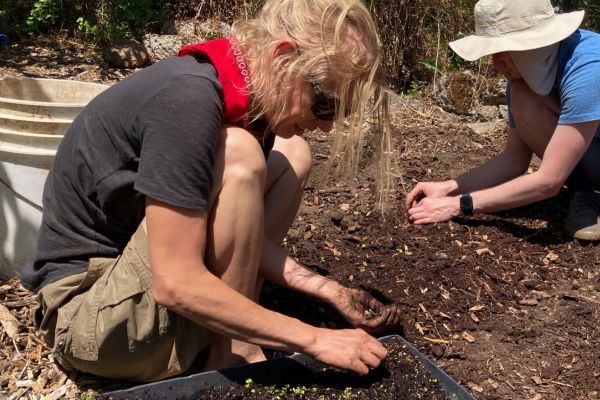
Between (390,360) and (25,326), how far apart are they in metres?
1.31

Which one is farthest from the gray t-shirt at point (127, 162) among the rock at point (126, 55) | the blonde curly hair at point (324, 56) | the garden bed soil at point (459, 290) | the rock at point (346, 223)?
the rock at point (126, 55)

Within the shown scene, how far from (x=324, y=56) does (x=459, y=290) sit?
1.35m

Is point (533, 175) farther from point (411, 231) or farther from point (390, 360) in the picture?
point (390, 360)

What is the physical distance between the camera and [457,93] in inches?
193

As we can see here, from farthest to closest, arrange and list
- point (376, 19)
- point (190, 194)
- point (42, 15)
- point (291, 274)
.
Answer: point (42, 15), point (376, 19), point (291, 274), point (190, 194)

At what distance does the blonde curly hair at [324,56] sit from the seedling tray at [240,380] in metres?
0.66

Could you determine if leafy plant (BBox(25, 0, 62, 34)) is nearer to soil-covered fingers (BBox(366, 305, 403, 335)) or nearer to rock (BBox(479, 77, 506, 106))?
rock (BBox(479, 77, 506, 106))

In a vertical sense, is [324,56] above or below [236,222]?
above

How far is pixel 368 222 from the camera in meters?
3.23

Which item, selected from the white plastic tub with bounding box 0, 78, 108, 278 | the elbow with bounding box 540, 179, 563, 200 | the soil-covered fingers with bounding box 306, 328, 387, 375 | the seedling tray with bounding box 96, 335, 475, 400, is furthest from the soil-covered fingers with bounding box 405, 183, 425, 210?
the white plastic tub with bounding box 0, 78, 108, 278

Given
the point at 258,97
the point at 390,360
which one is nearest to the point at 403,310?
the point at 390,360

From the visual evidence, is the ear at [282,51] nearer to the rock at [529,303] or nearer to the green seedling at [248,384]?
the green seedling at [248,384]

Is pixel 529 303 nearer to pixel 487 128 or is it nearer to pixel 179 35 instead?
pixel 487 128

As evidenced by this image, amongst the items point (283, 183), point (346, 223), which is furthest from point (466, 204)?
point (283, 183)
